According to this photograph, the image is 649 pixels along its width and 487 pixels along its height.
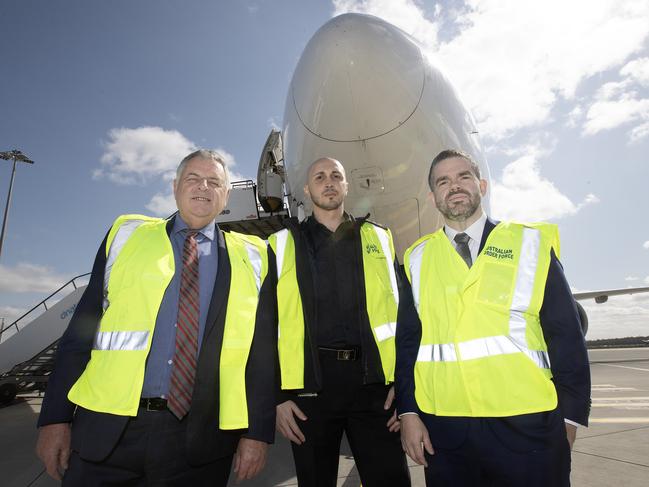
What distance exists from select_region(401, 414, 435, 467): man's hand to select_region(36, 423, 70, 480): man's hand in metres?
1.51

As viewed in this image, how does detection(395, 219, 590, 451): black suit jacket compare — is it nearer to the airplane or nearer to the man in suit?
the man in suit

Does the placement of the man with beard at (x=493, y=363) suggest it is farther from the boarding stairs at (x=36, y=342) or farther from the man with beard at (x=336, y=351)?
the boarding stairs at (x=36, y=342)

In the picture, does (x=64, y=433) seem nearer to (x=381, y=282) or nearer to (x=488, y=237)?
(x=381, y=282)

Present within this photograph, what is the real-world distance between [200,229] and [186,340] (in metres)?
0.65

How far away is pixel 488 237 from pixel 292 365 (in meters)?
1.23

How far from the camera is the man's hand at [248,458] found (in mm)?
1853

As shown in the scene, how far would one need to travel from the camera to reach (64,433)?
171cm

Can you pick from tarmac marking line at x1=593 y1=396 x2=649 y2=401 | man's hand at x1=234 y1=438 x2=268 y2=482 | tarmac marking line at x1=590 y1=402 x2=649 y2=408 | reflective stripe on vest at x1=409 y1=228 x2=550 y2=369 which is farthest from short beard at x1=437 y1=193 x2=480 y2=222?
tarmac marking line at x1=593 y1=396 x2=649 y2=401

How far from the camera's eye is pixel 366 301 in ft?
7.83

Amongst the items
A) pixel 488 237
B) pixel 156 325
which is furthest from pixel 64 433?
pixel 488 237

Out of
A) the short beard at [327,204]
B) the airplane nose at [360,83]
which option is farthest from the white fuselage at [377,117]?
the short beard at [327,204]

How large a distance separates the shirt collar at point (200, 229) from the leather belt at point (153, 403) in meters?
0.84

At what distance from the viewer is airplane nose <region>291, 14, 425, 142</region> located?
402 cm

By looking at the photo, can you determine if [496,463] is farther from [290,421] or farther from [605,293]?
[605,293]
